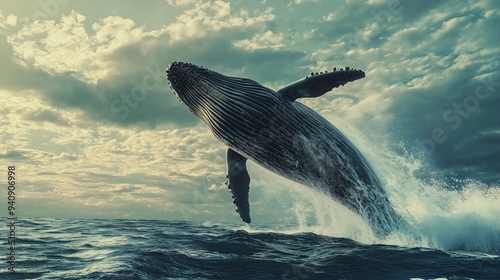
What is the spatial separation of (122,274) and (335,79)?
7.90 meters

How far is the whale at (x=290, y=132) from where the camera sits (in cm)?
1015

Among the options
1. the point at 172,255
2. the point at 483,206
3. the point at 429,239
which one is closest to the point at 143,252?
the point at 172,255

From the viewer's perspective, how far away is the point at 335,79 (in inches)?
457

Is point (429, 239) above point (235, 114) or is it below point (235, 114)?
below

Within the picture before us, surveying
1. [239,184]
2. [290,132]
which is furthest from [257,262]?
[239,184]

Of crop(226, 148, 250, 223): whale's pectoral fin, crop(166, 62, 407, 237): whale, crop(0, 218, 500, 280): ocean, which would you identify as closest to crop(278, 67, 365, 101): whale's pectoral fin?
crop(166, 62, 407, 237): whale

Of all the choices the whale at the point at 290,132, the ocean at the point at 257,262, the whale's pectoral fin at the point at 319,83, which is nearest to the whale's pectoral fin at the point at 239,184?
the ocean at the point at 257,262

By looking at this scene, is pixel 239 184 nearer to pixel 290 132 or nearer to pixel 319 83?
pixel 290 132

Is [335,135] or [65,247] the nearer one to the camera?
[335,135]

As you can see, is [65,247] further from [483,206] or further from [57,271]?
[483,206]

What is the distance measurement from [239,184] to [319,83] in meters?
4.29

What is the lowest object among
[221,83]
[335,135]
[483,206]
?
[483,206]

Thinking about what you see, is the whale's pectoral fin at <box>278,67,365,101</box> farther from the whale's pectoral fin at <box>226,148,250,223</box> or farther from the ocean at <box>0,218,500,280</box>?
the ocean at <box>0,218,500,280</box>

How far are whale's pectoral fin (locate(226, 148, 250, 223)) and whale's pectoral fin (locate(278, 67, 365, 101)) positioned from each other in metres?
2.92
